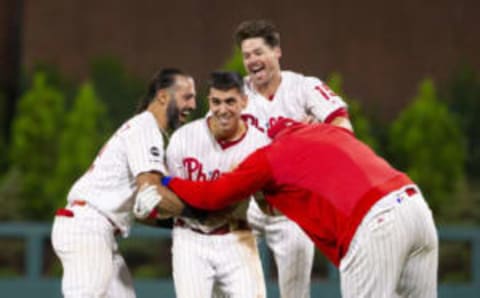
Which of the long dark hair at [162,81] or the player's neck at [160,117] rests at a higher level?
the long dark hair at [162,81]

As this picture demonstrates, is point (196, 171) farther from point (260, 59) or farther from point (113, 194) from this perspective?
point (260, 59)

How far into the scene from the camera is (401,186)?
463 cm

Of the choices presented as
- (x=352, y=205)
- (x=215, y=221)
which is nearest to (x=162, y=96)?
(x=215, y=221)

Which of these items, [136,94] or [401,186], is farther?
[136,94]

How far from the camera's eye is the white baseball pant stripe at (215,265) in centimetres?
544

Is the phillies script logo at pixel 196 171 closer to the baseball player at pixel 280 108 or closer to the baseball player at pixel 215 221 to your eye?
the baseball player at pixel 215 221

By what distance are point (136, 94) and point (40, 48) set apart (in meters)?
1.70

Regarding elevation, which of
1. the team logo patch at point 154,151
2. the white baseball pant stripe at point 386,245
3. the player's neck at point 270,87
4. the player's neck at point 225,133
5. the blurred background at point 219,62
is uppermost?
the player's neck at point 270,87

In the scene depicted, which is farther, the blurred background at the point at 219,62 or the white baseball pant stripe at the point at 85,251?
the blurred background at the point at 219,62

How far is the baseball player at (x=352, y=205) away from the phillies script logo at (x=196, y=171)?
0.74m

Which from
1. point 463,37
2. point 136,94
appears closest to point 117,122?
point 136,94

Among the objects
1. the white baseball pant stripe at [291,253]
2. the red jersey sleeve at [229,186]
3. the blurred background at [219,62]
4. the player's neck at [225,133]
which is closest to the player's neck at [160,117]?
the player's neck at [225,133]

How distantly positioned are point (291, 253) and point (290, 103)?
822 mm

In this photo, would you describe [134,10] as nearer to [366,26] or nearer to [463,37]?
[366,26]
